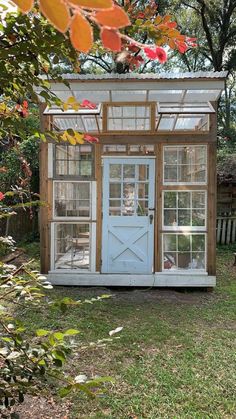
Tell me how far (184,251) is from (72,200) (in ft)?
6.01

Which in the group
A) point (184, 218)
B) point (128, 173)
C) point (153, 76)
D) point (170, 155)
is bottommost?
point (184, 218)

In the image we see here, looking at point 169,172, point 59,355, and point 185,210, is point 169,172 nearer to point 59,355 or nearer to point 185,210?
point 185,210

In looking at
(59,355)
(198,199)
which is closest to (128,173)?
(198,199)

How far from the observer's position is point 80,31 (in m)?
0.41

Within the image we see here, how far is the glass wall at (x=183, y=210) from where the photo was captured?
5.46 meters

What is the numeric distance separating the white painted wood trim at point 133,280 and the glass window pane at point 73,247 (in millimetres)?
166

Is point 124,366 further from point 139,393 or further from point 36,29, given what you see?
point 36,29

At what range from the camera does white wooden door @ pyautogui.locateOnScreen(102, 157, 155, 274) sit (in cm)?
552

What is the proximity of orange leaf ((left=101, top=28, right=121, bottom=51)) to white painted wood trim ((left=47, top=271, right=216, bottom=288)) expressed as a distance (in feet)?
17.0

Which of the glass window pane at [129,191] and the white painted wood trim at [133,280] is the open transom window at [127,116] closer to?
the glass window pane at [129,191]

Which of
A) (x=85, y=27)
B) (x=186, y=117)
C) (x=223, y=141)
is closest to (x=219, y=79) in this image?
(x=186, y=117)

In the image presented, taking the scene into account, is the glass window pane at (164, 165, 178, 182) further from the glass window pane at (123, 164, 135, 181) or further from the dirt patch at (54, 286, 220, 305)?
the dirt patch at (54, 286, 220, 305)

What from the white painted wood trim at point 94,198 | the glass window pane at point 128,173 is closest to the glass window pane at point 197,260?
the glass window pane at point 128,173

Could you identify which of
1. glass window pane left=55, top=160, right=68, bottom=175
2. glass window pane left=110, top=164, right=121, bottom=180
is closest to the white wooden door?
glass window pane left=110, top=164, right=121, bottom=180
